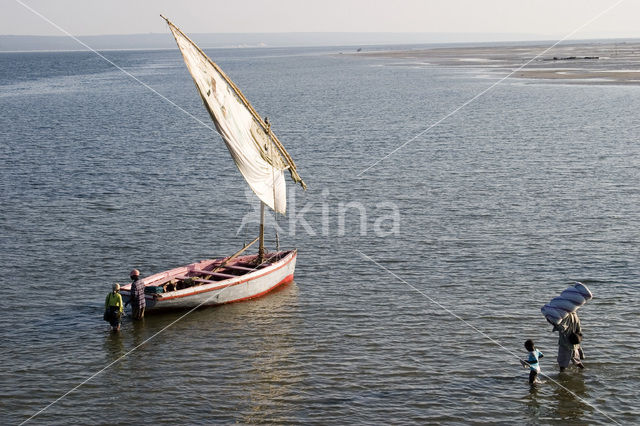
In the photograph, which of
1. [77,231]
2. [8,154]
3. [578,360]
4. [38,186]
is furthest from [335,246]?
[8,154]

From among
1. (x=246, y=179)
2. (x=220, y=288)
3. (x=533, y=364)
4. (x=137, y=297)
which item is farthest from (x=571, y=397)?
(x=246, y=179)

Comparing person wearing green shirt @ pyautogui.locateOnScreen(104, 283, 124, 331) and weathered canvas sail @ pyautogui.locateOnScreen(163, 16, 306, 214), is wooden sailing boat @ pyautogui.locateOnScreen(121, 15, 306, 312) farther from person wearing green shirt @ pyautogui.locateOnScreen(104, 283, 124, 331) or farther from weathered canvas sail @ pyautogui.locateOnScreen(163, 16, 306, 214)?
person wearing green shirt @ pyautogui.locateOnScreen(104, 283, 124, 331)

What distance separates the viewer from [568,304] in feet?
72.7

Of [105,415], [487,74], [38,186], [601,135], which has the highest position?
[487,74]

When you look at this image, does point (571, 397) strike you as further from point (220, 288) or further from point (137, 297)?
point (137, 297)

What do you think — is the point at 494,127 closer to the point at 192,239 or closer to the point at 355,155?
the point at 355,155

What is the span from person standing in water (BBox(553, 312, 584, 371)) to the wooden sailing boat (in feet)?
39.5

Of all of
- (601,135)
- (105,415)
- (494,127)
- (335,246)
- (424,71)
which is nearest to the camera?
(105,415)

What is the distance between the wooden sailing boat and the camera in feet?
93.4

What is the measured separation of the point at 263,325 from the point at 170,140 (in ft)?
159

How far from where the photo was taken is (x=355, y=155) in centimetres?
6234

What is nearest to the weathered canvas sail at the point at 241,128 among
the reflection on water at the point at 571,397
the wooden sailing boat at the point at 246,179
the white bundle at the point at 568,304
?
the wooden sailing boat at the point at 246,179

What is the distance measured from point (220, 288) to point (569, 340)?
503 inches

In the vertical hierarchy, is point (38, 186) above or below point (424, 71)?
below
